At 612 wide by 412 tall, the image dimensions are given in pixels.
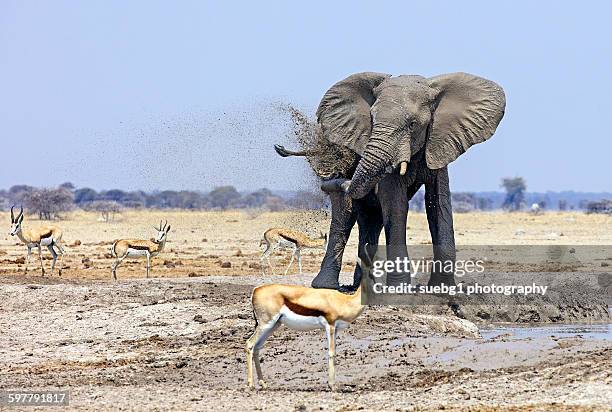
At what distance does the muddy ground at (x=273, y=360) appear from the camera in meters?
11.5

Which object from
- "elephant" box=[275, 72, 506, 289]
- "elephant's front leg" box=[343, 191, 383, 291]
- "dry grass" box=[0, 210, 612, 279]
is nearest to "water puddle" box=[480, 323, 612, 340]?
"elephant" box=[275, 72, 506, 289]

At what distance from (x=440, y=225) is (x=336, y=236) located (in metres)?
1.85

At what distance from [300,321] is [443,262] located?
6504 mm

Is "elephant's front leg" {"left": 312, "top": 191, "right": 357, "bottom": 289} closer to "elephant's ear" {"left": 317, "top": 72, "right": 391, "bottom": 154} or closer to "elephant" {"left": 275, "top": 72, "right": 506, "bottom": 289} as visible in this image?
"elephant" {"left": 275, "top": 72, "right": 506, "bottom": 289}

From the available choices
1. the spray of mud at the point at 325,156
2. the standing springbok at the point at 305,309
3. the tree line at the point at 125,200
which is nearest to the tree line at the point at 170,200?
the tree line at the point at 125,200

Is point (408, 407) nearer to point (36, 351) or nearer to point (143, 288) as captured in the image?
point (36, 351)

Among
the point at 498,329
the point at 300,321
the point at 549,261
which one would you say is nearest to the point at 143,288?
the point at 498,329

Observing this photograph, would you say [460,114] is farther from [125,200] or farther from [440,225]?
[125,200]

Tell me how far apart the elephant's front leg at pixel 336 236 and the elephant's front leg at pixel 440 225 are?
4.39ft

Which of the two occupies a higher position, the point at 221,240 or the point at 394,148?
the point at 394,148

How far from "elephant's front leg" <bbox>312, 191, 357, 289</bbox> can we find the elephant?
16 millimetres

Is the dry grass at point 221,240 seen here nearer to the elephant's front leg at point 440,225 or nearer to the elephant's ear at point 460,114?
the elephant's front leg at point 440,225

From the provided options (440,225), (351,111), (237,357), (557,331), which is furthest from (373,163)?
(237,357)

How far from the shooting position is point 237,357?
14570 millimetres
